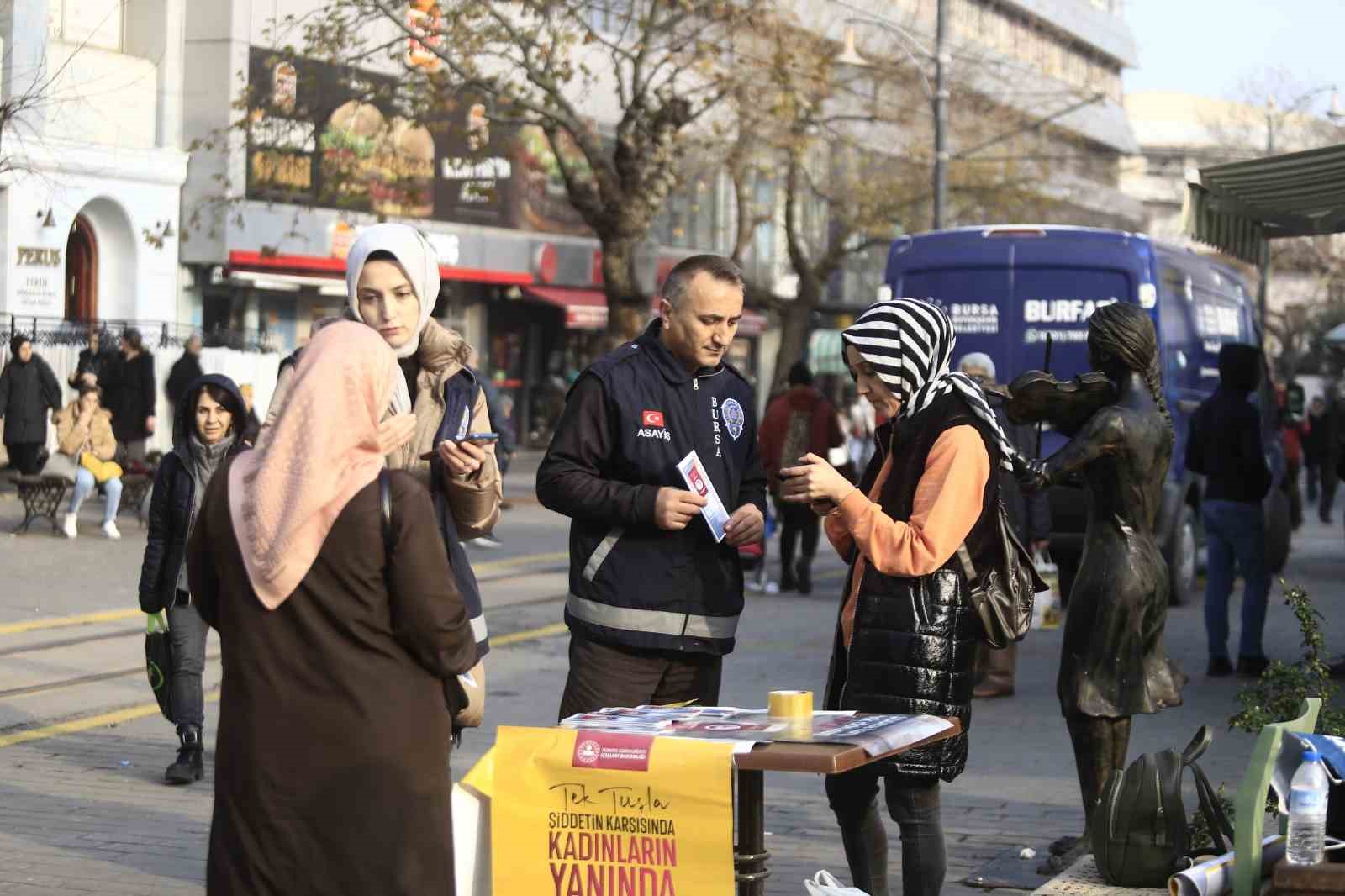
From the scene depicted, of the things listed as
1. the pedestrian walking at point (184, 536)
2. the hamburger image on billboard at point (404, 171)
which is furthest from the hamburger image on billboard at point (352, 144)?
the pedestrian walking at point (184, 536)

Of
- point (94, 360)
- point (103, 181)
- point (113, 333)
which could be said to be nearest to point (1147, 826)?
point (94, 360)

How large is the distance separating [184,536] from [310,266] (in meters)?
25.1

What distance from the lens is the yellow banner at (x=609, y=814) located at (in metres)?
4.32

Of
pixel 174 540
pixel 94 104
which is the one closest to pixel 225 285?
pixel 94 104

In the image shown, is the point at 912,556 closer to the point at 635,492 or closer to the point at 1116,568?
the point at 635,492

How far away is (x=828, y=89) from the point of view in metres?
26.4

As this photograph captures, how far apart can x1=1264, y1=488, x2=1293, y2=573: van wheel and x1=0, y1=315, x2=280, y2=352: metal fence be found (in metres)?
12.6

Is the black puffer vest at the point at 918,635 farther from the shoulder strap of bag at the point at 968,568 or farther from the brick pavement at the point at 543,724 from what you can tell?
the brick pavement at the point at 543,724

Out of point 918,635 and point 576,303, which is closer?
point 918,635

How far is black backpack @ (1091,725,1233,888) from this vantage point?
17.8 ft

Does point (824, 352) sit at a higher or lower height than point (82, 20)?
lower

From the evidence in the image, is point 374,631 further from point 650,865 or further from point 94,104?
point 94,104

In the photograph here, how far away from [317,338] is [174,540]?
457cm

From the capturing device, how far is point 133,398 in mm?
21219
